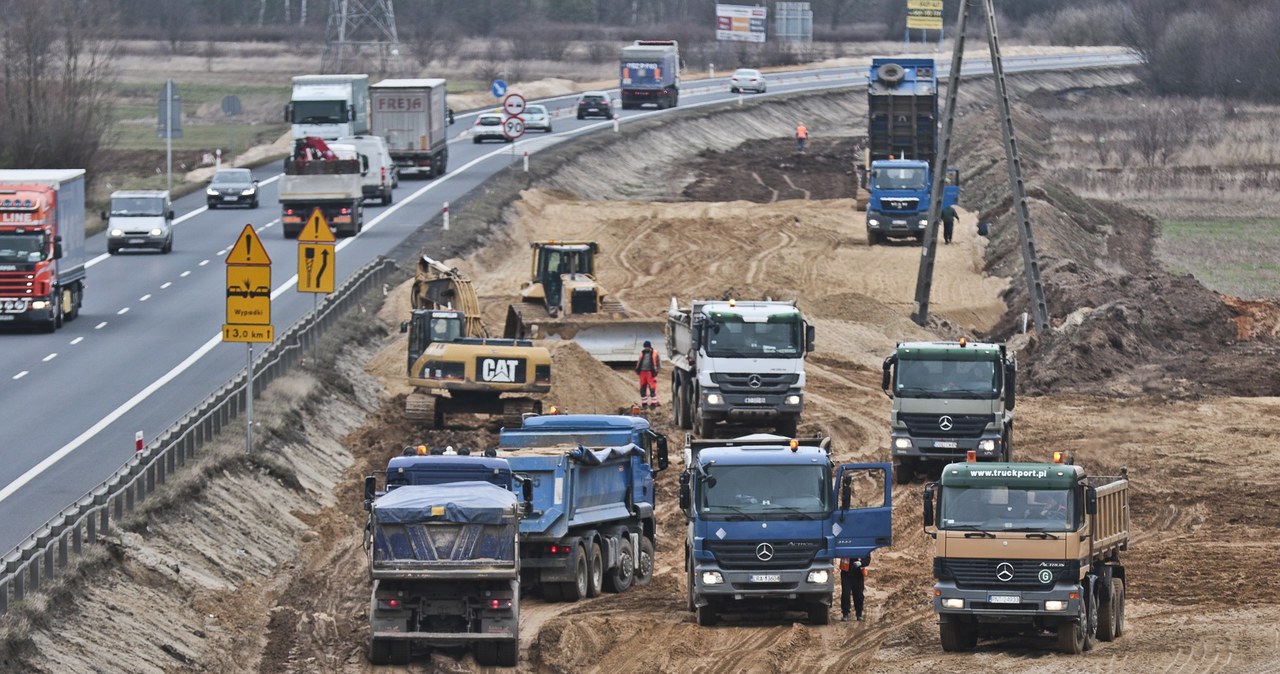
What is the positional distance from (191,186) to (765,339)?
156ft

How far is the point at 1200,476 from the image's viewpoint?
1470 inches

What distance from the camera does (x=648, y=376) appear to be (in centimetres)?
4319

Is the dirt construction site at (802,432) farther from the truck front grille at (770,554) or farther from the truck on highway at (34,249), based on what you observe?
the truck on highway at (34,249)

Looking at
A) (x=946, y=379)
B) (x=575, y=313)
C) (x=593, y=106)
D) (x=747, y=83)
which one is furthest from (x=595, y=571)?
(x=747, y=83)

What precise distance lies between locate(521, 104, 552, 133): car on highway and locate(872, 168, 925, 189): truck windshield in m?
39.3

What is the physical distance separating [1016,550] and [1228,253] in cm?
4974

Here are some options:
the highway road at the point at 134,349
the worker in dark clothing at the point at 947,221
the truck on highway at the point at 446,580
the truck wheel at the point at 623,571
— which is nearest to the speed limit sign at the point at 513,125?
the highway road at the point at 134,349

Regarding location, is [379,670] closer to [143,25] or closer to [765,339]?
[765,339]

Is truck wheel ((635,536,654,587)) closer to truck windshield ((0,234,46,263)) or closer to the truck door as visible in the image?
the truck door

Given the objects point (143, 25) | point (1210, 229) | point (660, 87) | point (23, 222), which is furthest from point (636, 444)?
point (143, 25)

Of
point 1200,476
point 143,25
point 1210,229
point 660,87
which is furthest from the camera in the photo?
point 143,25

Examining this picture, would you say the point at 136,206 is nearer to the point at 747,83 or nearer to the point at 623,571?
the point at 623,571

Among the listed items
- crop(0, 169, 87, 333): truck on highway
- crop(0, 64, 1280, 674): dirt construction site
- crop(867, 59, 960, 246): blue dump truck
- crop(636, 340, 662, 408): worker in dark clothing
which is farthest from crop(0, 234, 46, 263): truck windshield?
crop(867, 59, 960, 246): blue dump truck

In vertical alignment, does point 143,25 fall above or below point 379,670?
above
